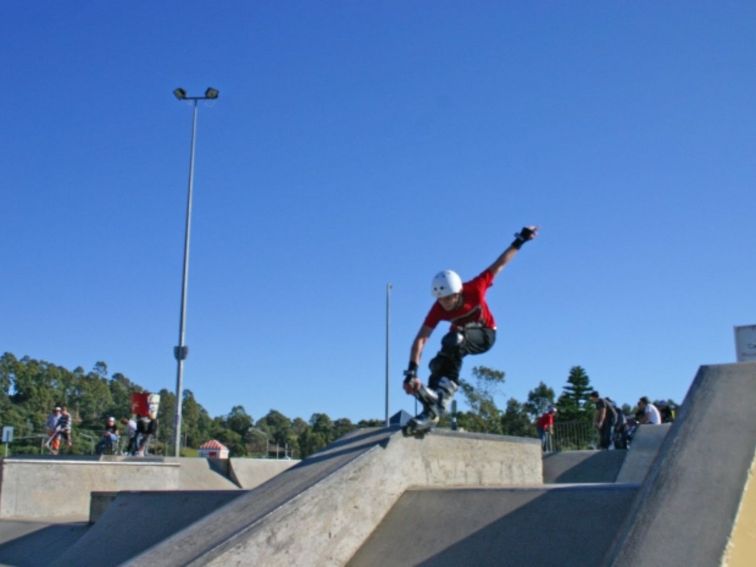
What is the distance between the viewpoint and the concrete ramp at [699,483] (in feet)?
9.99

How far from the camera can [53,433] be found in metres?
19.9

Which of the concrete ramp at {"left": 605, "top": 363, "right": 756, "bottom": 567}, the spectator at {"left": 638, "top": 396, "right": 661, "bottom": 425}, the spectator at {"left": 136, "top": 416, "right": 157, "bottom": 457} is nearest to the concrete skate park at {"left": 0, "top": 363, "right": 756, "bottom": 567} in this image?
the concrete ramp at {"left": 605, "top": 363, "right": 756, "bottom": 567}

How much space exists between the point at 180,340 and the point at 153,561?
796 inches

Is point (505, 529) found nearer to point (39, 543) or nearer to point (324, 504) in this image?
point (324, 504)

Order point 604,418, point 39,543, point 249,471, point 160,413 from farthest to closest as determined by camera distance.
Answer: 1. point 160,413
2. point 249,471
3. point 604,418
4. point 39,543

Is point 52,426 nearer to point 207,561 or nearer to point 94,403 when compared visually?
point 207,561

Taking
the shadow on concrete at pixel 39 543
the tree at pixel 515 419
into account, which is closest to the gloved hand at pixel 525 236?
the shadow on concrete at pixel 39 543

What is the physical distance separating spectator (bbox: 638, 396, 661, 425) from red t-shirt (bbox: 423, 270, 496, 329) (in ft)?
34.9

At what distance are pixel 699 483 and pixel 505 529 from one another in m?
1.37

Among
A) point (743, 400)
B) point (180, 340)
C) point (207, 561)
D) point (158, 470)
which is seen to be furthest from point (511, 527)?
point (180, 340)

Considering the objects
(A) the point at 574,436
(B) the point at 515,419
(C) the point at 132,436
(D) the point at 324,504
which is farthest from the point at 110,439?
(B) the point at 515,419

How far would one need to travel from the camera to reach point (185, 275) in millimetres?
24734

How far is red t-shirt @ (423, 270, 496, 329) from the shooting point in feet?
21.6

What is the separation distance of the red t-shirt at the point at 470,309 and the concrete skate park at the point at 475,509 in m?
1.04
